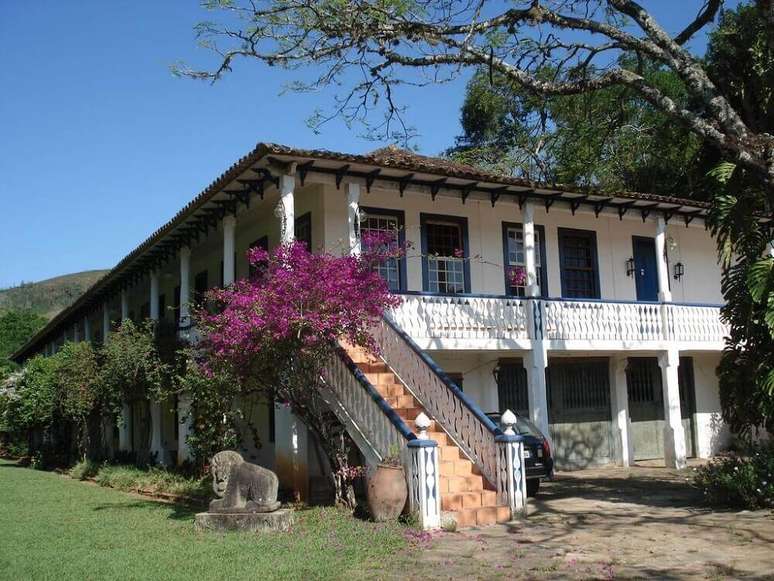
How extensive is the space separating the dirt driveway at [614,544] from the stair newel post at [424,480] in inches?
13.0

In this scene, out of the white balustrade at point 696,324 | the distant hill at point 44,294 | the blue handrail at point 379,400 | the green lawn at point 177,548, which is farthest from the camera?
the distant hill at point 44,294

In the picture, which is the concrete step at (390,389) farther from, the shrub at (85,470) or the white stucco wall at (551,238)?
the shrub at (85,470)

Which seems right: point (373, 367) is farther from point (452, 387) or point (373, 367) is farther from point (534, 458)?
point (534, 458)

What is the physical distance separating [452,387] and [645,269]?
31.8 ft

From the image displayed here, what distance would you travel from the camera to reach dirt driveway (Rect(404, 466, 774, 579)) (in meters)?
7.66

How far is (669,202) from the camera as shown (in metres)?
17.6

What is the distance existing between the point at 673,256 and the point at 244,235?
10.7 metres

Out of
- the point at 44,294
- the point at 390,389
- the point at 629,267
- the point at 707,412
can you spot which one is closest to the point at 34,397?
the point at 390,389

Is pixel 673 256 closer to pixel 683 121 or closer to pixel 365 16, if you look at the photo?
pixel 683 121

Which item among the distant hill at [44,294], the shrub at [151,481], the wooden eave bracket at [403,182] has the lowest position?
the shrub at [151,481]

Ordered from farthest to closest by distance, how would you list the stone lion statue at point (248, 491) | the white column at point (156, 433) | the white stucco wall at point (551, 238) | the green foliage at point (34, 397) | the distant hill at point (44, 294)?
the distant hill at point (44, 294) → the green foliage at point (34, 397) → the white column at point (156, 433) → the white stucco wall at point (551, 238) → the stone lion statue at point (248, 491)

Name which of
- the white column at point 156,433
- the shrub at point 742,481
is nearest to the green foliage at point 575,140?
the shrub at point 742,481

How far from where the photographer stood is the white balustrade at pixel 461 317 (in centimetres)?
1432

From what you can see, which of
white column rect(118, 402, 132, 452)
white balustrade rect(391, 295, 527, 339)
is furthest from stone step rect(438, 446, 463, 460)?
white column rect(118, 402, 132, 452)
